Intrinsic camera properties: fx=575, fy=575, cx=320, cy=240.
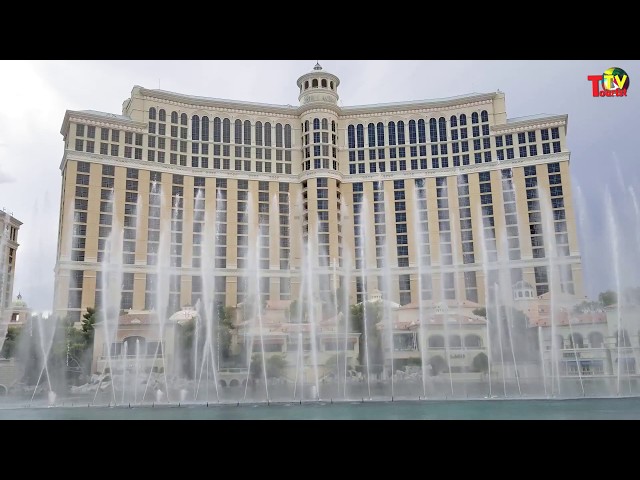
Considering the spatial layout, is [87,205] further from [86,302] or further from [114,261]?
[86,302]

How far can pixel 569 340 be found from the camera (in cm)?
4453

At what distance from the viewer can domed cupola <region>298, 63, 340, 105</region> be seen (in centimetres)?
7356

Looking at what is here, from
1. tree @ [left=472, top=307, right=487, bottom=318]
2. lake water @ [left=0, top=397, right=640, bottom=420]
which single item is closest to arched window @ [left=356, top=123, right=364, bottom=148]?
tree @ [left=472, top=307, right=487, bottom=318]

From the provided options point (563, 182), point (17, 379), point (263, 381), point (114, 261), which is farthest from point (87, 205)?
point (563, 182)

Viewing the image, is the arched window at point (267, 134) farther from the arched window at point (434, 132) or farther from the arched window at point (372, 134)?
the arched window at point (434, 132)

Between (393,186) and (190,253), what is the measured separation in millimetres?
26427

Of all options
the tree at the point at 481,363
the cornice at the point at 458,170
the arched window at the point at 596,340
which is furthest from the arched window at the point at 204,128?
the arched window at the point at 596,340

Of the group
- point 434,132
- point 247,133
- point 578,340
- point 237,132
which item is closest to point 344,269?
point 434,132

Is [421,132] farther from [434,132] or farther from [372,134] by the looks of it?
[372,134]

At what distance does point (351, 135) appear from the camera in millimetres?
74875

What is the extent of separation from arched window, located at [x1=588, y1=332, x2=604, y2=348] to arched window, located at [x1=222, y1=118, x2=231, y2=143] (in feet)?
158

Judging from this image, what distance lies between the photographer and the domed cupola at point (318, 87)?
241 feet

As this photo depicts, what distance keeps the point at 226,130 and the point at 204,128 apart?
2747 mm
